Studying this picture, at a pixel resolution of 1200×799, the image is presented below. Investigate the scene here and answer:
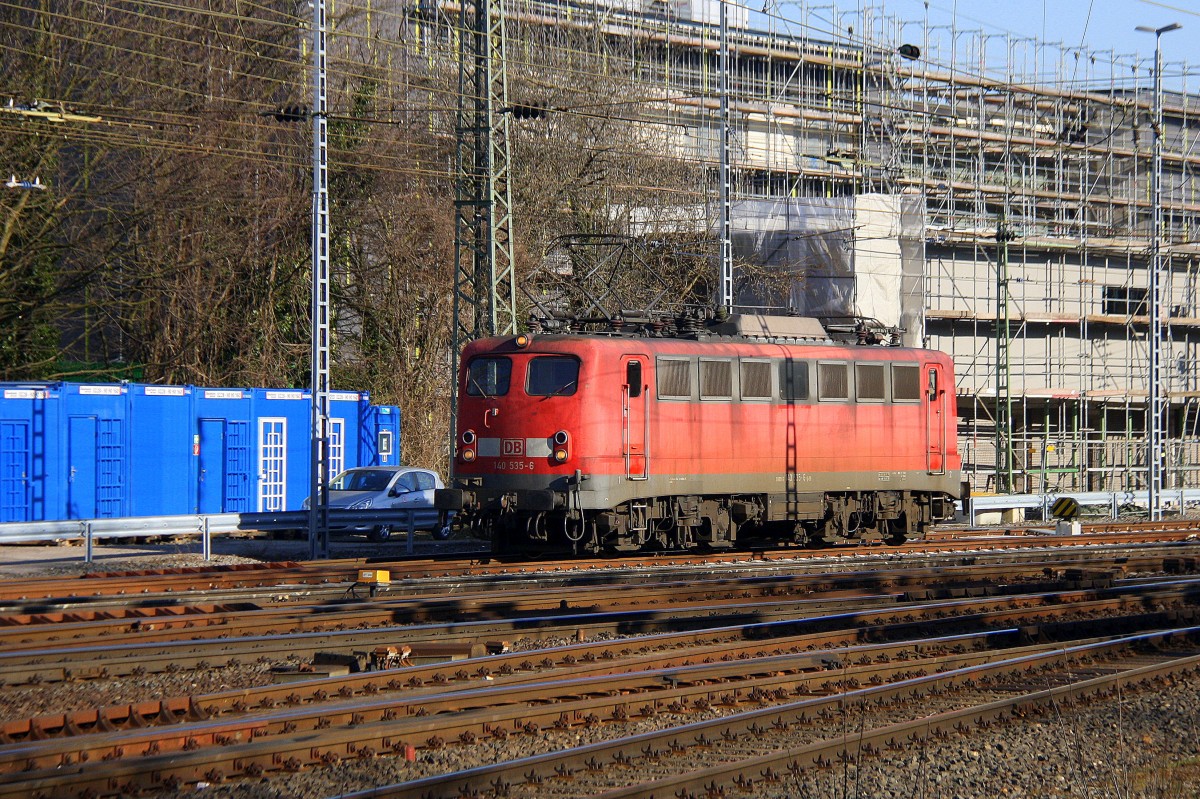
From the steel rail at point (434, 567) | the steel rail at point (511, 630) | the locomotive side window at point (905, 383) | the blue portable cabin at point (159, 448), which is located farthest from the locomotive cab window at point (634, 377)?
the blue portable cabin at point (159, 448)

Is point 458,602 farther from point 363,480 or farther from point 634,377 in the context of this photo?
point 363,480

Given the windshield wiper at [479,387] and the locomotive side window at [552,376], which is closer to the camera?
the locomotive side window at [552,376]

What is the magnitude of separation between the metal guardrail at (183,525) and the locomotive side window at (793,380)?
21.5 ft

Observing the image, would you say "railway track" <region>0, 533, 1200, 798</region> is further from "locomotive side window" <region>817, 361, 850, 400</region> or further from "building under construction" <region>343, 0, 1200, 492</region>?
"building under construction" <region>343, 0, 1200, 492</region>

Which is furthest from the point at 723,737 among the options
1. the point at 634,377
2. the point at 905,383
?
the point at 905,383

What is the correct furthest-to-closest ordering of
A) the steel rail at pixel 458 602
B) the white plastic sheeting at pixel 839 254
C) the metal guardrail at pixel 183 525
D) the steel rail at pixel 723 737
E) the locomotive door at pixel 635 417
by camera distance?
the white plastic sheeting at pixel 839 254
the metal guardrail at pixel 183 525
the locomotive door at pixel 635 417
the steel rail at pixel 458 602
the steel rail at pixel 723 737

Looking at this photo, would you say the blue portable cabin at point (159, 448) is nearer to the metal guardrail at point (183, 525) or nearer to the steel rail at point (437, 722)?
the metal guardrail at point (183, 525)

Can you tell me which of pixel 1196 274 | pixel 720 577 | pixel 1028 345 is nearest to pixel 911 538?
pixel 720 577

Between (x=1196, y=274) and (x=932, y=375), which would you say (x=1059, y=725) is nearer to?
(x=932, y=375)

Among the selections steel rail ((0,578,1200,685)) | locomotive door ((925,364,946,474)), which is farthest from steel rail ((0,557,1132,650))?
locomotive door ((925,364,946,474))

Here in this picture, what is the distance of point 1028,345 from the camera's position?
146 feet

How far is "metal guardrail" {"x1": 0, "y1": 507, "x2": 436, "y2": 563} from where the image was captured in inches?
766

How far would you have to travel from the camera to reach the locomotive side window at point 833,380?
821 inches

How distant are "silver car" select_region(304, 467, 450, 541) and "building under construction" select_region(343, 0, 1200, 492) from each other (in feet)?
54.1
